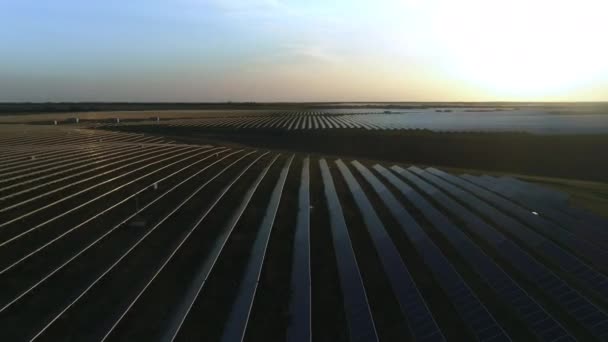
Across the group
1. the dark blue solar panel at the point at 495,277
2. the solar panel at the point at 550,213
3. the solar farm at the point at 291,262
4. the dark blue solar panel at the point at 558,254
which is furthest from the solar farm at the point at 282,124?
the dark blue solar panel at the point at 558,254

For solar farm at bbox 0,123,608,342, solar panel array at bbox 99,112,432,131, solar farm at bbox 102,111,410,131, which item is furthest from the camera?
solar farm at bbox 102,111,410,131

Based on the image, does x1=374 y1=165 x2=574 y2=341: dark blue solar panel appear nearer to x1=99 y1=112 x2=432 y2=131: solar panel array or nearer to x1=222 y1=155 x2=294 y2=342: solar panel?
x1=222 y1=155 x2=294 y2=342: solar panel

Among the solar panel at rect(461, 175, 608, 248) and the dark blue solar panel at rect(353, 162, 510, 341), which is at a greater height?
the solar panel at rect(461, 175, 608, 248)

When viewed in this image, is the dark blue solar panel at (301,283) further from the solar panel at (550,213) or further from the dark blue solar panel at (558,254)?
the solar panel at (550,213)

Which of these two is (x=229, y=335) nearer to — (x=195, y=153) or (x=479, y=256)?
(x=479, y=256)

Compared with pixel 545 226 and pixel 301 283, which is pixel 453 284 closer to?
pixel 301 283

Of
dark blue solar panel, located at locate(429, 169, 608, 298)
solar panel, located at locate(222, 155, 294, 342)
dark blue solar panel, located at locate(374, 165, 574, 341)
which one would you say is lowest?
solar panel, located at locate(222, 155, 294, 342)

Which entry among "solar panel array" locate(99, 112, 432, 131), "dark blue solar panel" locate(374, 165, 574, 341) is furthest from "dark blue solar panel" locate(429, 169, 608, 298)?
"solar panel array" locate(99, 112, 432, 131)

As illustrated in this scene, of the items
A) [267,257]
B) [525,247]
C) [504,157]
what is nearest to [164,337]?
[267,257]
